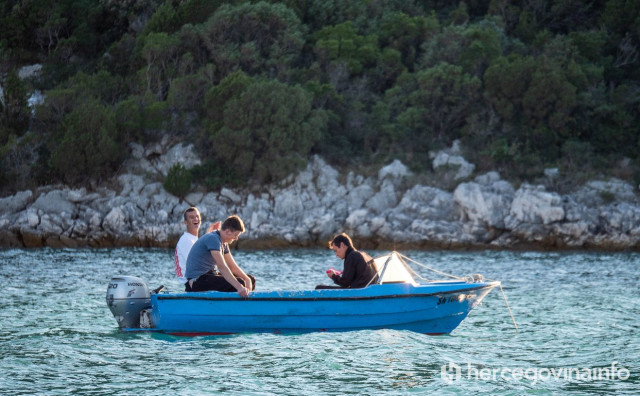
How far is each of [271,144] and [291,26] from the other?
37.1 ft

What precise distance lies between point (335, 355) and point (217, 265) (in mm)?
2188

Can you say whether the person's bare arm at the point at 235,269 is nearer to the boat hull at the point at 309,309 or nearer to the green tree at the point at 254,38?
the boat hull at the point at 309,309

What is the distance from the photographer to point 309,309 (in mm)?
11969

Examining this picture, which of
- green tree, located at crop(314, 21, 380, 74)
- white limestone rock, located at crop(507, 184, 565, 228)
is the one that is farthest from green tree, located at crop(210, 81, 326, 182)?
white limestone rock, located at crop(507, 184, 565, 228)

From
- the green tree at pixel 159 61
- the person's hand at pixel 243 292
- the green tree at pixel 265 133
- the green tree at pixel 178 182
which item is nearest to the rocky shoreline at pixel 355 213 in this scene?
the green tree at pixel 178 182

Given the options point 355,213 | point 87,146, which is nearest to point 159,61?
point 87,146

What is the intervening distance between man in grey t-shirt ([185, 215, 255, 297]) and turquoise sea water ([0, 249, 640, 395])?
772 millimetres

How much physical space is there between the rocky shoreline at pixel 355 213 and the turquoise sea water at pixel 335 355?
62.6 feet

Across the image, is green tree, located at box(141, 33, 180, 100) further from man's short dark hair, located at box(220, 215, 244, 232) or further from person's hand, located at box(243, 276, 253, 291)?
man's short dark hair, located at box(220, 215, 244, 232)

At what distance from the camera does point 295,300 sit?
11914 mm

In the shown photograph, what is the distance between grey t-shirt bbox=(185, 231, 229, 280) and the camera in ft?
38.1

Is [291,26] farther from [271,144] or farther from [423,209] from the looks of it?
[423,209]

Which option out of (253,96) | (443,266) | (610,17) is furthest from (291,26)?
(443,266)

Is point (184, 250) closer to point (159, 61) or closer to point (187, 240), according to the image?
point (187, 240)
